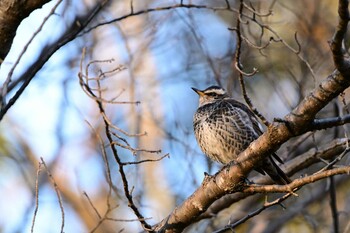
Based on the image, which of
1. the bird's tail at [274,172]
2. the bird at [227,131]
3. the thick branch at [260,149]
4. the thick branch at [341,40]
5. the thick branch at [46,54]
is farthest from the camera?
the bird at [227,131]

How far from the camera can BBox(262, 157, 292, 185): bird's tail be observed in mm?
5773

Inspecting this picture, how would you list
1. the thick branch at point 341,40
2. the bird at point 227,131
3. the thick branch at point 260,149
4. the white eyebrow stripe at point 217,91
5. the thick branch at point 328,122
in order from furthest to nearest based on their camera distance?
the white eyebrow stripe at point 217,91 < the bird at point 227,131 < the thick branch at point 328,122 < the thick branch at point 260,149 < the thick branch at point 341,40

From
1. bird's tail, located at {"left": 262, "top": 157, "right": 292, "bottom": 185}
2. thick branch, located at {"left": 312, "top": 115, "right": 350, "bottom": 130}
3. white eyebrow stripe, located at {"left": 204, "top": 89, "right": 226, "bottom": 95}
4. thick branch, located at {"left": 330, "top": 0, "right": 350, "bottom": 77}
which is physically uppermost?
white eyebrow stripe, located at {"left": 204, "top": 89, "right": 226, "bottom": 95}

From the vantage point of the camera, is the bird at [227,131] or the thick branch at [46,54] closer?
the thick branch at [46,54]

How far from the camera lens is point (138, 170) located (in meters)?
7.27

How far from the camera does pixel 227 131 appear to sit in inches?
245

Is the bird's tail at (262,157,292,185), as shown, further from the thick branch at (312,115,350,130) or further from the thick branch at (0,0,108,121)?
the thick branch at (0,0,108,121)

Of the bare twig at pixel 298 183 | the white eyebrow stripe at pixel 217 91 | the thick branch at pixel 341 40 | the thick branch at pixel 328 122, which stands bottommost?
the bare twig at pixel 298 183

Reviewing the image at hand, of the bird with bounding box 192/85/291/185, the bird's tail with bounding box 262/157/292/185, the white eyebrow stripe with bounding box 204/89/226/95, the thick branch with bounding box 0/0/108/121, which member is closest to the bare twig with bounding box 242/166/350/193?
the bird's tail with bounding box 262/157/292/185

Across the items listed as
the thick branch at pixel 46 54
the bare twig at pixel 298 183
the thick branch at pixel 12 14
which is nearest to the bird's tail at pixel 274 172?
the bare twig at pixel 298 183

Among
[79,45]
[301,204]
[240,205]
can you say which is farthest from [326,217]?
[79,45]

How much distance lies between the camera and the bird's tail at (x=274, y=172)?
5.77 meters

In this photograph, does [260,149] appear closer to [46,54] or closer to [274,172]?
[274,172]

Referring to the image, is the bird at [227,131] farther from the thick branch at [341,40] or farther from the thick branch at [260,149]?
the thick branch at [341,40]
